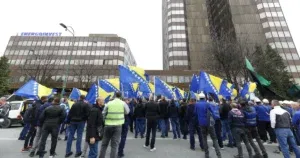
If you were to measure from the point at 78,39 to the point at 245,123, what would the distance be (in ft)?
207

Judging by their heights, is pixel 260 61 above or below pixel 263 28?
below

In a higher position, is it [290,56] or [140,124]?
[290,56]

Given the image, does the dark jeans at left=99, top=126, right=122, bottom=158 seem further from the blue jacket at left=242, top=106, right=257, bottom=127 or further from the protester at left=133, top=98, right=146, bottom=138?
the protester at left=133, top=98, right=146, bottom=138

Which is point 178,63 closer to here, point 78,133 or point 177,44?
point 177,44

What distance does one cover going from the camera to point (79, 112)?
7.35 metres

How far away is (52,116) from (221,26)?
6872 centimetres

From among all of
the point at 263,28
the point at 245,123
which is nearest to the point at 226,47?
the point at 245,123

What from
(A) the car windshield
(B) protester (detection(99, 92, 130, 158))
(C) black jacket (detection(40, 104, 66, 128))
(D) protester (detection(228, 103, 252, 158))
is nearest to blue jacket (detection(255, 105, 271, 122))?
(D) protester (detection(228, 103, 252, 158))

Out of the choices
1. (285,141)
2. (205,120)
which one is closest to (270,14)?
(285,141)

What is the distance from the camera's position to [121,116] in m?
6.32

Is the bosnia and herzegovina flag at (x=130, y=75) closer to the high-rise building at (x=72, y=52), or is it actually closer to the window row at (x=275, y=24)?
the high-rise building at (x=72, y=52)

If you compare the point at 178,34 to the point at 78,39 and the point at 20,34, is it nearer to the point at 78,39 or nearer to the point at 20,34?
the point at 78,39

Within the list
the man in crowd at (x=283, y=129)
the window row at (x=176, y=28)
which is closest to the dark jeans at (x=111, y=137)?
the man in crowd at (x=283, y=129)

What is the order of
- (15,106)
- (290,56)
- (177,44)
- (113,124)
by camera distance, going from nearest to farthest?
(113,124), (15,106), (290,56), (177,44)
